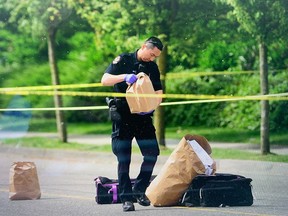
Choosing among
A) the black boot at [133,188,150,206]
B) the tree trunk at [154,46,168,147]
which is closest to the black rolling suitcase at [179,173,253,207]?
the black boot at [133,188,150,206]

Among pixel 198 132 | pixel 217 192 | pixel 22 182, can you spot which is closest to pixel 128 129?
pixel 217 192

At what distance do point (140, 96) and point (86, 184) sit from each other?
269 centimetres

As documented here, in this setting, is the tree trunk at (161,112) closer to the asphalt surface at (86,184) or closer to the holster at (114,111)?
the asphalt surface at (86,184)

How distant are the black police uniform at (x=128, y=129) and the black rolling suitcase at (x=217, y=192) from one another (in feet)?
1.23

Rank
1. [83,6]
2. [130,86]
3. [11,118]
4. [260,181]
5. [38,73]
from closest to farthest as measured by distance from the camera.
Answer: [130,86] < [260,181] < [83,6] < [38,73] < [11,118]

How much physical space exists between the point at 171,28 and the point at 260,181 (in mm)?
3396

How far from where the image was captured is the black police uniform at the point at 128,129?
7.98 metres

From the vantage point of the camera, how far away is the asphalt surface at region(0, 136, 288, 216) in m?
8.01

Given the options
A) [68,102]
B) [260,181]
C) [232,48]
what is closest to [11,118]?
[68,102]

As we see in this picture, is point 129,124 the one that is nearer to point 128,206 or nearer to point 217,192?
point 128,206

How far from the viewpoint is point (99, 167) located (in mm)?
12391

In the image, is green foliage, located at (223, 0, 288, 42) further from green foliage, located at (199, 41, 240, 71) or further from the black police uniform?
the black police uniform

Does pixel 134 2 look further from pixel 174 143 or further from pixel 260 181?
pixel 260 181

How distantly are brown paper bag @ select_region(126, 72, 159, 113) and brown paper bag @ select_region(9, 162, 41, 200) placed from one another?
147 cm
